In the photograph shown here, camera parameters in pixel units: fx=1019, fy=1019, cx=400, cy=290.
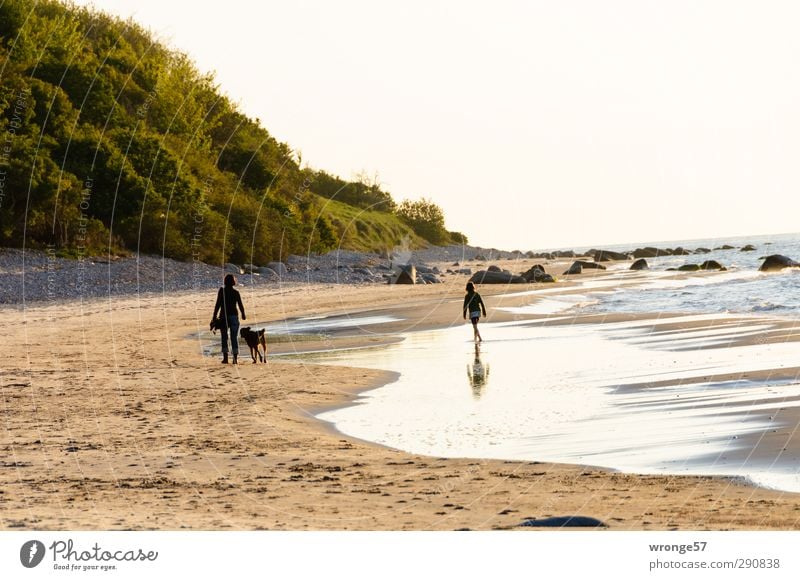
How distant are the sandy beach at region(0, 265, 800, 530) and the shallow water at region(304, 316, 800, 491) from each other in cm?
54

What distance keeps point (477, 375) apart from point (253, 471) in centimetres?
825

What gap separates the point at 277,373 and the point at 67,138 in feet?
108

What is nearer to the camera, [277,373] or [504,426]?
[504,426]

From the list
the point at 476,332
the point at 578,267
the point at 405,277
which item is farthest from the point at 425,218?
the point at 476,332

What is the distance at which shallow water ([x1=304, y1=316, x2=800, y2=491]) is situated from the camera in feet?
35.1

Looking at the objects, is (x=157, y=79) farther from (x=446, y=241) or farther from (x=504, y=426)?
(x=446, y=241)

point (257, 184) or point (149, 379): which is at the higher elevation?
point (257, 184)

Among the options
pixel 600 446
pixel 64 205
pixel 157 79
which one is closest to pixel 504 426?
pixel 600 446

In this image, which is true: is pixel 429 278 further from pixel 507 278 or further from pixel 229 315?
pixel 229 315

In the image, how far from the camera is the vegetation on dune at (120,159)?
44.1 m

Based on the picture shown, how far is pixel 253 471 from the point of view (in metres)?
10.3

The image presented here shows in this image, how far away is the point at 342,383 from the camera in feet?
58.4
